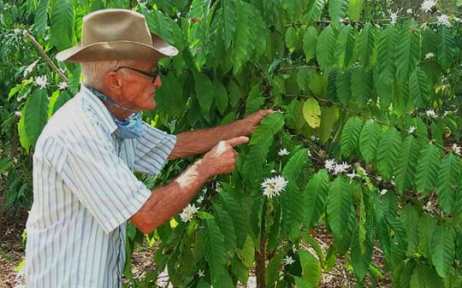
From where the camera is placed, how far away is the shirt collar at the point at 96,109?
69.8 inches

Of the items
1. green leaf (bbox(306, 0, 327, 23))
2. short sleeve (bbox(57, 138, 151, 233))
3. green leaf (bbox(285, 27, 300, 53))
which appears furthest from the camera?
green leaf (bbox(285, 27, 300, 53))

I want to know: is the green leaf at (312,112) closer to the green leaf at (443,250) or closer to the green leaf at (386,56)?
the green leaf at (386,56)

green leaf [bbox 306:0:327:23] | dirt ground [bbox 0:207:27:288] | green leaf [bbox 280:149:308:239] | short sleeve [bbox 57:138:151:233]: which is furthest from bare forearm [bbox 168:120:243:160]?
dirt ground [bbox 0:207:27:288]

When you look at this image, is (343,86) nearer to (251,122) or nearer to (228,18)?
(251,122)

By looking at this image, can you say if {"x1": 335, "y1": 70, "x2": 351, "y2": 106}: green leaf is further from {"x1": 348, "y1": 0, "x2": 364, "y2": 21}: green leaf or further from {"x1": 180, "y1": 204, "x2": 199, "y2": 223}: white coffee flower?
{"x1": 180, "y1": 204, "x2": 199, "y2": 223}: white coffee flower

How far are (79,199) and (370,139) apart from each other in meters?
0.83

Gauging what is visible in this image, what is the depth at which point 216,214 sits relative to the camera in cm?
201

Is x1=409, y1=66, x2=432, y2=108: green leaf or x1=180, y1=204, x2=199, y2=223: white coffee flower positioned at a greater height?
x1=409, y1=66, x2=432, y2=108: green leaf

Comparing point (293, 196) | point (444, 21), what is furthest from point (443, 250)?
point (444, 21)

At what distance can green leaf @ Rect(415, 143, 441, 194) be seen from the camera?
6.18 feet

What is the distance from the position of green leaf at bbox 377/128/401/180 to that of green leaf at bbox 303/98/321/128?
12.5 inches

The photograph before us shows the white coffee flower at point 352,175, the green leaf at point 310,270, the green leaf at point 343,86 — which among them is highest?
the green leaf at point 343,86

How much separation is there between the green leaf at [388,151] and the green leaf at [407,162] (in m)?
0.02

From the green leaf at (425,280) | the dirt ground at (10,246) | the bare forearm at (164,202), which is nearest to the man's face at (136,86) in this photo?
the bare forearm at (164,202)
